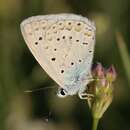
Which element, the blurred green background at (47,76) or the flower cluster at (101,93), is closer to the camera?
the flower cluster at (101,93)

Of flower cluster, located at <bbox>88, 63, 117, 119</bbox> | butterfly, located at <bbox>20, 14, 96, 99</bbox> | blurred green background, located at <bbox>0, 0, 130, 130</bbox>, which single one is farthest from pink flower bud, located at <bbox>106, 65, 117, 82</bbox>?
blurred green background, located at <bbox>0, 0, 130, 130</bbox>

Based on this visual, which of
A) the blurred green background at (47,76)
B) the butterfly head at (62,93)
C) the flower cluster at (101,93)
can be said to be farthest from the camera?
the blurred green background at (47,76)

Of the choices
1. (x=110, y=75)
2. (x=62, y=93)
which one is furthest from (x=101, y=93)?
(x=62, y=93)

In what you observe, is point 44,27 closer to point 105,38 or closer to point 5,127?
point 5,127

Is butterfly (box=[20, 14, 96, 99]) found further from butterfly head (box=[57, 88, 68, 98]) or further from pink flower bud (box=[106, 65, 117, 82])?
pink flower bud (box=[106, 65, 117, 82])

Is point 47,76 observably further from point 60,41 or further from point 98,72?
point 98,72

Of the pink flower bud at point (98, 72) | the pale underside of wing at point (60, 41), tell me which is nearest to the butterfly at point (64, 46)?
the pale underside of wing at point (60, 41)

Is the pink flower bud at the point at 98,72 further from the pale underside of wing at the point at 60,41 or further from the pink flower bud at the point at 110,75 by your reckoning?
the pale underside of wing at the point at 60,41
